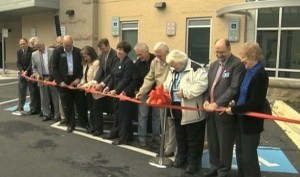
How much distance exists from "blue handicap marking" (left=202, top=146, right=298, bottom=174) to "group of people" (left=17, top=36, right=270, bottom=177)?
653mm

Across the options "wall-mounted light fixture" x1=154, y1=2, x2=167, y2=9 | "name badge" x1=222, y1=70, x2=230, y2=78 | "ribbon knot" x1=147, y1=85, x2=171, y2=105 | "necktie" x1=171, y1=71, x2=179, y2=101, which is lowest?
"ribbon knot" x1=147, y1=85, x2=171, y2=105

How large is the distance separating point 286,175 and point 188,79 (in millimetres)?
1965

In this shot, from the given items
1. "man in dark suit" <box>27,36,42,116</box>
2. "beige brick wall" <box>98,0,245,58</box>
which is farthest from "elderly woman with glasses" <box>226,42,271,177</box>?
"beige brick wall" <box>98,0,245,58</box>

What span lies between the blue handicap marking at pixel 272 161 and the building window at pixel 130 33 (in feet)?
36.1

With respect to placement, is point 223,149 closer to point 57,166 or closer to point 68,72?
point 57,166

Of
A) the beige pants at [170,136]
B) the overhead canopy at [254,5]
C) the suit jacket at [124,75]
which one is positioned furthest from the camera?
the overhead canopy at [254,5]

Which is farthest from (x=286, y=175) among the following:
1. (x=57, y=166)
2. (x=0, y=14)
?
(x=0, y=14)

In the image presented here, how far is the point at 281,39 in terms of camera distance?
43.5ft

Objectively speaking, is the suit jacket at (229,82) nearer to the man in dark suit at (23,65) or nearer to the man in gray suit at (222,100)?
the man in gray suit at (222,100)

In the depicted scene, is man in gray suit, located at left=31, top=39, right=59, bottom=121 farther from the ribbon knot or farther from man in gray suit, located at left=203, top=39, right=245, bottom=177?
man in gray suit, located at left=203, top=39, right=245, bottom=177

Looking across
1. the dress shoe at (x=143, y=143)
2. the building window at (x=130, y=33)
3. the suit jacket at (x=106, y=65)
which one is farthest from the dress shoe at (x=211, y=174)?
the building window at (x=130, y=33)

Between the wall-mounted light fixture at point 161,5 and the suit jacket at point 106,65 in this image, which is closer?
the suit jacket at point 106,65

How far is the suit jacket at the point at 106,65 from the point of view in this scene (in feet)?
25.1

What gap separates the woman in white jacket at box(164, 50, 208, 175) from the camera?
5602mm
